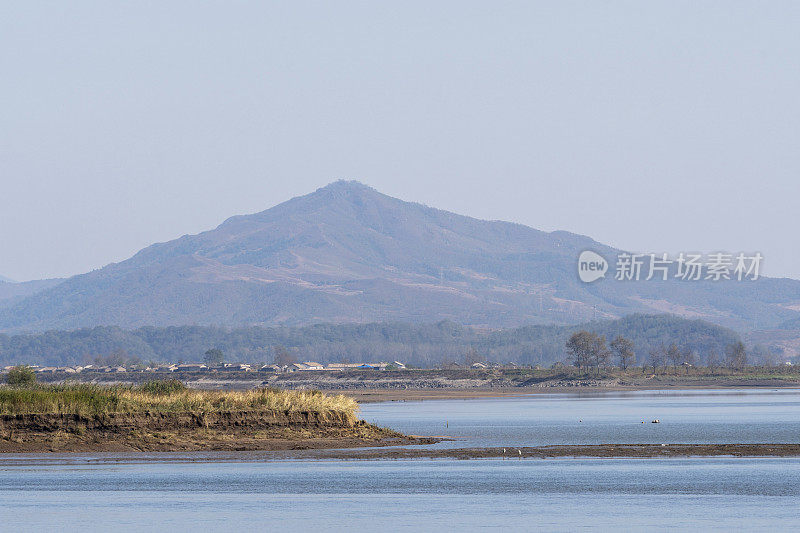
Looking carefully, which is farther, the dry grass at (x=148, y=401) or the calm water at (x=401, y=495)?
the dry grass at (x=148, y=401)

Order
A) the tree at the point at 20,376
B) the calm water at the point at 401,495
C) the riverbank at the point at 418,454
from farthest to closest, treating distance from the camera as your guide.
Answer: the tree at the point at 20,376, the riverbank at the point at 418,454, the calm water at the point at 401,495

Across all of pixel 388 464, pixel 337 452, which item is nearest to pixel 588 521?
pixel 388 464

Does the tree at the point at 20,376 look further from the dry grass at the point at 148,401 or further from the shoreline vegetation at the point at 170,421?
the shoreline vegetation at the point at 170,421

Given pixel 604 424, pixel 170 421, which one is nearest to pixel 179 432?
pixel 170 421

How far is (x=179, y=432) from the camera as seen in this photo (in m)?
53.2

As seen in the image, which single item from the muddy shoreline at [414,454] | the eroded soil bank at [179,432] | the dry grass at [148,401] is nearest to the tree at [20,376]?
the dry grass at [148,401]

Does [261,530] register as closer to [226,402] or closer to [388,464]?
[388,464]

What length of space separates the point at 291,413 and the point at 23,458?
12.3 metres

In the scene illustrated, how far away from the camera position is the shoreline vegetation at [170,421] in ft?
169

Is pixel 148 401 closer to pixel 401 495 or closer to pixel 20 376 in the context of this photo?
pixel 401 495

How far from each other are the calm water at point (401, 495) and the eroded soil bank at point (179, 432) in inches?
95.8

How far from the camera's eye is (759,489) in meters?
38.5

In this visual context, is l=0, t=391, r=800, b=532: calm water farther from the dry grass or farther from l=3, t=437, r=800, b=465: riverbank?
the dry grass

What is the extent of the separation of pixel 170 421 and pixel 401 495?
1798cm
